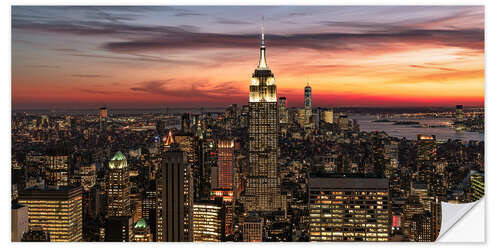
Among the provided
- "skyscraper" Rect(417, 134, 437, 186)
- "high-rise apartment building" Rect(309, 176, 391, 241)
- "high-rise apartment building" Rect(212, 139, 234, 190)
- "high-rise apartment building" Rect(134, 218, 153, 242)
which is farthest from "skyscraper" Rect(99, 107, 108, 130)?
"skyscraper" Rect(417, 134, 437, 186)

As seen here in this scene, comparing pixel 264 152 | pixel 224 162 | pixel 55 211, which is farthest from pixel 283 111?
pixel 264 152

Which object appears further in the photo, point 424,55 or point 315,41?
point 315,41

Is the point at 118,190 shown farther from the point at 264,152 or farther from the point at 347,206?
the point at 347,206

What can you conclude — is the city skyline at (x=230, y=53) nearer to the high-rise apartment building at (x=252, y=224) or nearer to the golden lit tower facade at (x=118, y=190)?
the high-rise apartment building at (x=252, y=224)

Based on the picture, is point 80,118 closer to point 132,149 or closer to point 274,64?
point 132,149
